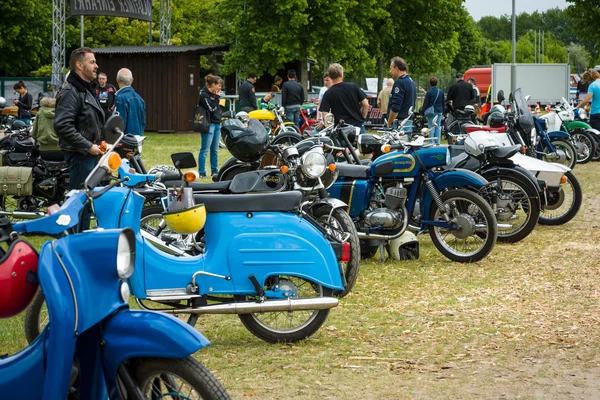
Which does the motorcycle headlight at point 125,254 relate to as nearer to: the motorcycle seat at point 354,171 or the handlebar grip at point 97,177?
the handlebar grip at point 97,177

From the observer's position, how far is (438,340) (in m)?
6.88

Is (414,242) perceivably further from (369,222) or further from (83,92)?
(83,92)

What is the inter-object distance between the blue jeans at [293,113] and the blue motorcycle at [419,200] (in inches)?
591

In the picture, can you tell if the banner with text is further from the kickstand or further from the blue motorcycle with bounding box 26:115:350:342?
the blue motorcycle with bounding box 26:115:350:342

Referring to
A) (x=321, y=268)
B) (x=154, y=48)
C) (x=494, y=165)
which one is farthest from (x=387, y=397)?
(x=154, y=48)

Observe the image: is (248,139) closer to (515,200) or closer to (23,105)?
(515,200)

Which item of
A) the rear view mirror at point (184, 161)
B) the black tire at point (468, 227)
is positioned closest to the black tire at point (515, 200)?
the black tire at point (468, 227)

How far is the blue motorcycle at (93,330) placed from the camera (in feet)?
12.7

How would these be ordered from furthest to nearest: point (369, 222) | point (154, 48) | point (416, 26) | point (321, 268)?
point (416, 26) < point (154, 48) < point (369, 222) < point (321, 268)

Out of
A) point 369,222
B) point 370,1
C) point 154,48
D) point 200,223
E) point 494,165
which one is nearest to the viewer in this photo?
point 200,223

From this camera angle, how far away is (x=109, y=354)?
3.91m

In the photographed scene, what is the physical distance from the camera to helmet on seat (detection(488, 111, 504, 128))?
13.9 metres

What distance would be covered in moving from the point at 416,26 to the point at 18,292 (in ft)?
155

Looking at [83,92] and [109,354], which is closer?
[109,354]
